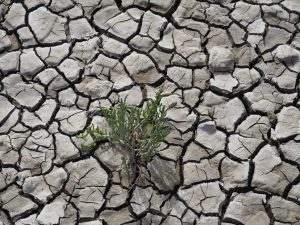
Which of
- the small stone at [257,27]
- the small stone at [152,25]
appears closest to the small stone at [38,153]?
the small stone at [152,25]

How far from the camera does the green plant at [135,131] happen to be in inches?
149

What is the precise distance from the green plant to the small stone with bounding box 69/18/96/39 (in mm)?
786

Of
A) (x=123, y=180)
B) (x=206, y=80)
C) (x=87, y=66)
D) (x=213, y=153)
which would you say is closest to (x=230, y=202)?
(x=213, y=153)

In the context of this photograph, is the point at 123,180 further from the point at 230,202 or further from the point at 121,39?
the point at 121,39

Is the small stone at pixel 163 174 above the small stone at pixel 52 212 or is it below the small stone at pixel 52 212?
above

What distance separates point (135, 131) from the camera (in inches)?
157

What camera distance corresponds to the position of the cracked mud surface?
372 cm

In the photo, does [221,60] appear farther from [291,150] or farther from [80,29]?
[80,29]

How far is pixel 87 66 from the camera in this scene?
14.3 feet

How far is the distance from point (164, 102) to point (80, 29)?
979 millimetres

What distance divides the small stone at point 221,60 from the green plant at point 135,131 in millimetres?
606

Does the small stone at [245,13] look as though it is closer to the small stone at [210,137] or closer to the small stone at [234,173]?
the small stone at [210,137]

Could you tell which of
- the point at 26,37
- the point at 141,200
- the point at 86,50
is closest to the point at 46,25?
the point at 26,37

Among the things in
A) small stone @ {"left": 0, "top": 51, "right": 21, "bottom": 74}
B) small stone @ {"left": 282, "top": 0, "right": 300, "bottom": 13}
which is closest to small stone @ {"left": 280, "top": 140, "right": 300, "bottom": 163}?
small stone @ {"left": 282, "top": 0, "right": 300, "bottom": 13}
